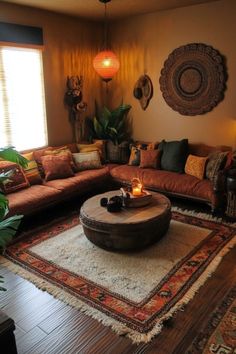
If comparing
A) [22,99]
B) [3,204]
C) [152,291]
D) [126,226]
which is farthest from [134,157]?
[3,204]

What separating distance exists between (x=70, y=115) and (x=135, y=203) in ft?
7.92

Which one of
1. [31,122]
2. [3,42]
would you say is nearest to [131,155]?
[31,122]

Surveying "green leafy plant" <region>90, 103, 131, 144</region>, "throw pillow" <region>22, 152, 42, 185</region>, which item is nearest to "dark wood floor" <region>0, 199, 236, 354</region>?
"throw pillow" <region>22, 152, 42, 185</region>

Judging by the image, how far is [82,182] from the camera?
4164 mm

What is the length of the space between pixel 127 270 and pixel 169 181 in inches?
65.4

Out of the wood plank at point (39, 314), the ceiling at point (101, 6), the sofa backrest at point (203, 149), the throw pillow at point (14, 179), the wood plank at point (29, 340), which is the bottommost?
the wood plank at point (29, 340)

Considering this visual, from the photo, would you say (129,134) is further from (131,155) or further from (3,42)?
(3,42)

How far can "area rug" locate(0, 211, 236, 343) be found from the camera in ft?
7.39

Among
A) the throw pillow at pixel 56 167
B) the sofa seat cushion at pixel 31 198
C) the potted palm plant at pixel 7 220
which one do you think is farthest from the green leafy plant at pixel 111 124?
the potted palm plant at pixel 7 220

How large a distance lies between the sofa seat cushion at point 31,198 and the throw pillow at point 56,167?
1.00ft

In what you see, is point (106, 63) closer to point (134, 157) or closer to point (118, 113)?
point (118, 113)

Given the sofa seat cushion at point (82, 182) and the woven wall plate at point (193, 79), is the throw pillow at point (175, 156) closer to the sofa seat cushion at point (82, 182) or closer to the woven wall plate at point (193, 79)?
the woven wall plate at point (193, 79)

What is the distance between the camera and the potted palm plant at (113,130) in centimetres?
498

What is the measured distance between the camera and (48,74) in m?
4.52
